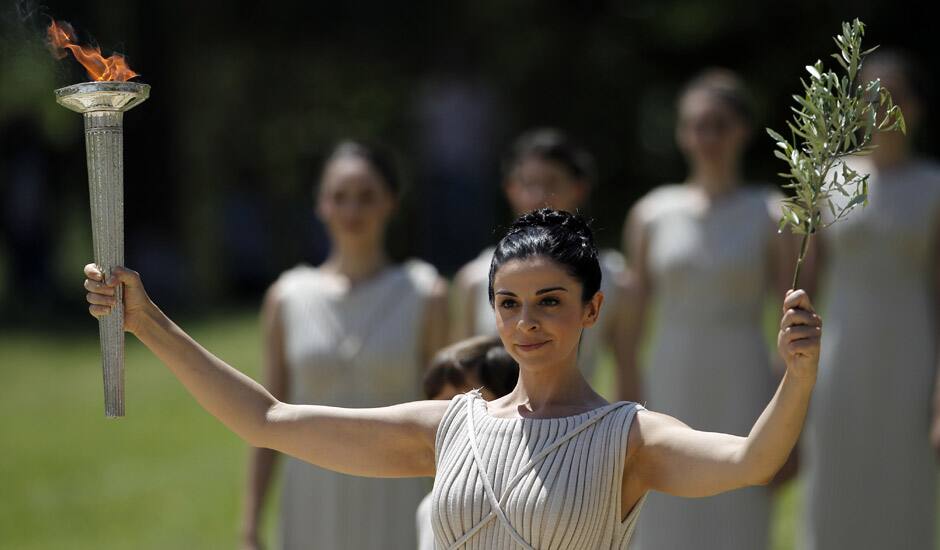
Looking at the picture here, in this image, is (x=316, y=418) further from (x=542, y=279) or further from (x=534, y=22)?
(x=534, y=22)

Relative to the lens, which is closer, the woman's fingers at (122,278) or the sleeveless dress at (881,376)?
the woman's fingers at (122,278)

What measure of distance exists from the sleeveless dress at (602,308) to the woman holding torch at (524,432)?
2.06 metres

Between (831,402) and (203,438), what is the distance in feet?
20.0

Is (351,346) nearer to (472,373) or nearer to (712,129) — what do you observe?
(472,373)

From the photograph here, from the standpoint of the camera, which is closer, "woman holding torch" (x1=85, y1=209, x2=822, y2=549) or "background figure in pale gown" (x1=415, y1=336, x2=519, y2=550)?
"woman holding torch" (x1=85, y1=209, x2=822, y2=549)

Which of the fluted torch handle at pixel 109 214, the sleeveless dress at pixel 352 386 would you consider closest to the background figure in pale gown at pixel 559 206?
the sleeveless dress at pixel 352 386

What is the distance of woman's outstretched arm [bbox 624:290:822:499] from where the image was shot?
279cm

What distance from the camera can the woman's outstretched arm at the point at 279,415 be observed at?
3.21m

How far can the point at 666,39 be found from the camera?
17656mm

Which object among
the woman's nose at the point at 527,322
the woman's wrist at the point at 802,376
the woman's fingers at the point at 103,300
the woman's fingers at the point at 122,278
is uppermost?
the woman's fingers at the point at 122,278

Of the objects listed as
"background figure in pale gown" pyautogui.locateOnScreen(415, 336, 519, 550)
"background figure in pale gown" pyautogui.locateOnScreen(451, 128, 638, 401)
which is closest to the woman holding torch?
"background figure in pale gown" pyautogui.locateOnScreen(415, 336, 519, 550)

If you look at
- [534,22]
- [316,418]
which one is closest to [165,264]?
[534,22]

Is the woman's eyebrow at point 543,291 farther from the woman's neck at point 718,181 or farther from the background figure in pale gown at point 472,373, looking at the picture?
the woman's neck at point 718,181

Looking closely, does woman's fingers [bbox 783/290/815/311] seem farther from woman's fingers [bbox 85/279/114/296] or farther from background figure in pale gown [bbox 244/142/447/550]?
background figure in pale gown [bbox 244/142/447/550]
